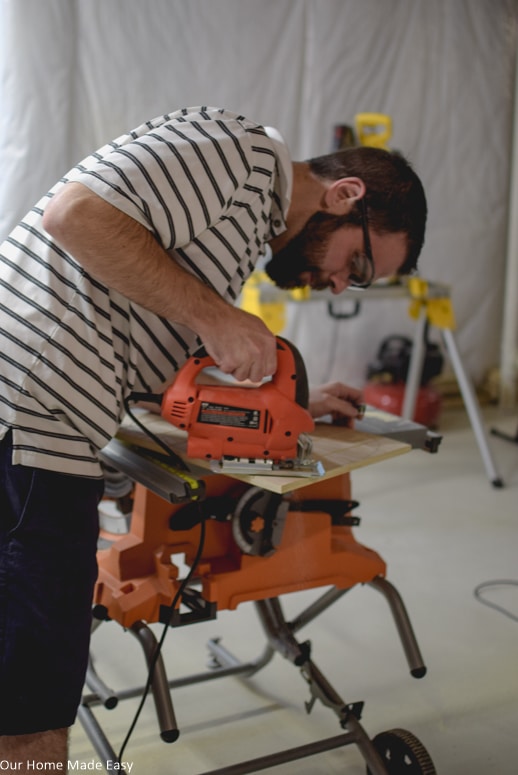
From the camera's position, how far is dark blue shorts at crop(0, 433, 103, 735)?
129 centimetres

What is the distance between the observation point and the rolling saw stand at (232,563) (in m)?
1.49

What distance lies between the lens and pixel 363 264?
1.62 metres

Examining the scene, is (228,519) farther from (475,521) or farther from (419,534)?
(475,521)

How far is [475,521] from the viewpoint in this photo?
3.25m

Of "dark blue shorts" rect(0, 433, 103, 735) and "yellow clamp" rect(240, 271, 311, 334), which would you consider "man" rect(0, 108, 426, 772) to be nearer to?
"dark blue shorts" rect(0, 433, 103, 735)

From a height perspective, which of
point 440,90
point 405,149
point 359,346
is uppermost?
point 440,90

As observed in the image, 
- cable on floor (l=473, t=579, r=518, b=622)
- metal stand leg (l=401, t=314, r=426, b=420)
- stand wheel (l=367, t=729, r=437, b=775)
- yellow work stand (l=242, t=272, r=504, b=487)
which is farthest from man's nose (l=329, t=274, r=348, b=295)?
metal stand leg (l=401, t=314, r=426, b=420)

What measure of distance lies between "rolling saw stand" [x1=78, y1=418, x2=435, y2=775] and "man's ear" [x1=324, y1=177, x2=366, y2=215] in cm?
45

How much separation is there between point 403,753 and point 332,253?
98 centimetres

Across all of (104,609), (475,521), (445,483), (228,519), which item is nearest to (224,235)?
(228,519)

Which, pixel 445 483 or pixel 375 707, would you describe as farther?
pixel 445 483

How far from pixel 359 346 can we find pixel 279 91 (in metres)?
1.37

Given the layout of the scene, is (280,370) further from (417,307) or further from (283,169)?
(417,307)

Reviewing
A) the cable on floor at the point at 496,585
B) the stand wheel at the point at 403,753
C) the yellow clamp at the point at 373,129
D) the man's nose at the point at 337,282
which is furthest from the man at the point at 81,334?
the yellow clamp at the point at 373,129
